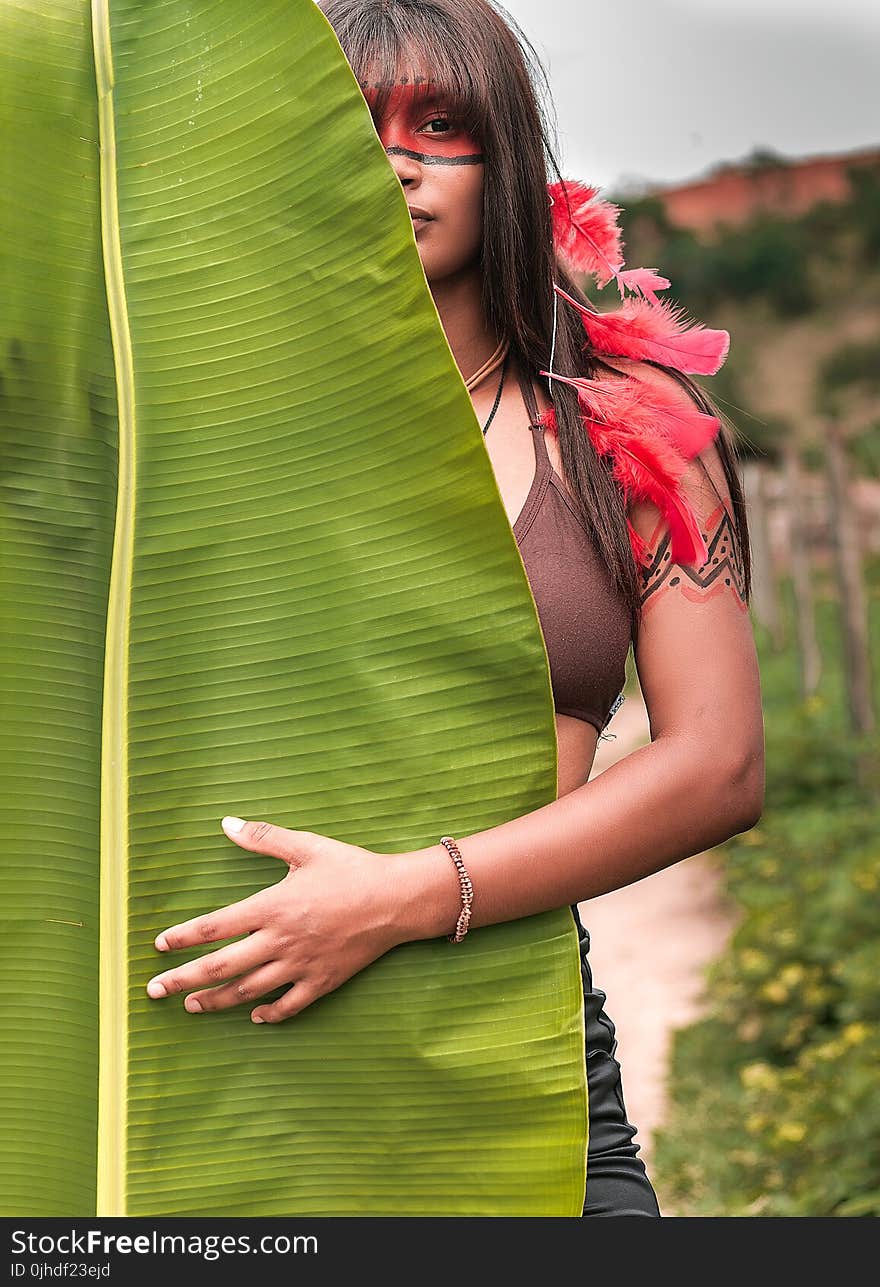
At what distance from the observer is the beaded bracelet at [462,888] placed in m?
1.15

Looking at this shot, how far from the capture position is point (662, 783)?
4.10 feet

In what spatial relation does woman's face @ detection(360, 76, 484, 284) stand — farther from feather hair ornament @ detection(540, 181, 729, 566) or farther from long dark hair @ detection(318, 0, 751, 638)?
feather hair ornament @ detection(540, 181, 729, 566)

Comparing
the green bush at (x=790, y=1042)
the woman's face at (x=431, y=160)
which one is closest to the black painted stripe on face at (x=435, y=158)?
the woman's face at (x=431, y=160)

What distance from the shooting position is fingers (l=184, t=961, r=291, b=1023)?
3.69 feet

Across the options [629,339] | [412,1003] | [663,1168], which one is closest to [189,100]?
[629,339]

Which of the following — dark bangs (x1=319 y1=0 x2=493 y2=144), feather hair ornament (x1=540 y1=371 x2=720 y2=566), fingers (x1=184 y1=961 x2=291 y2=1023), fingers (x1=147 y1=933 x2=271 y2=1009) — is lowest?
Result: fingers (x1=184 y1=961 x2=291 y2=1023)

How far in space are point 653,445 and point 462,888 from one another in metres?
0.47

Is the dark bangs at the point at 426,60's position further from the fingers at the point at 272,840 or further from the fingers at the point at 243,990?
the fingers at the point at 243,990

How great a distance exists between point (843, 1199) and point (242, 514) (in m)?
3.14

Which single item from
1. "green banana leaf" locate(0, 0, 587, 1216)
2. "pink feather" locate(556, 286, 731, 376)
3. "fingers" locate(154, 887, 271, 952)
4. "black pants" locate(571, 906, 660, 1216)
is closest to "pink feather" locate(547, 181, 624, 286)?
"pink feather" locate(556, 286, 731, 376)

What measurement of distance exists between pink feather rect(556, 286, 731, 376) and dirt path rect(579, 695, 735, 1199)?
3.52 metres

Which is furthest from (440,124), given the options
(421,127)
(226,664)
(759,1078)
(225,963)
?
(759,1078)

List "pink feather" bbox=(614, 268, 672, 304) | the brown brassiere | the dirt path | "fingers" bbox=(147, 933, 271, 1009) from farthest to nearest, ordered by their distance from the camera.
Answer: the dirt path → "pink feather" bbox=(614, 268, 672, 304) → the brown brassiere → "fingers" bbox=(147, 933, 271, 1009)

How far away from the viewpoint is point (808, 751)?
7129mm
